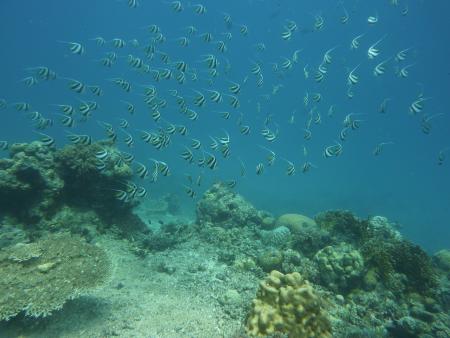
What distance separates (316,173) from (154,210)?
61354mm

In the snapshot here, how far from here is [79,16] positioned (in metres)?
138

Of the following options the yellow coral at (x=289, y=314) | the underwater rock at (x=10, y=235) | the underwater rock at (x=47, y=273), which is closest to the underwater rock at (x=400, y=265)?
the yellow coral at (x=289, y=314)

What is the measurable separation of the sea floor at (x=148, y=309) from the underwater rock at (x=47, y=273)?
0.42 metres

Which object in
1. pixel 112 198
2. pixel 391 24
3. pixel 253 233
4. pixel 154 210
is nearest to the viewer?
pixel 112 198

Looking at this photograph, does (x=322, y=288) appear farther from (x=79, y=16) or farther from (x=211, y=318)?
(x=79, y=16)

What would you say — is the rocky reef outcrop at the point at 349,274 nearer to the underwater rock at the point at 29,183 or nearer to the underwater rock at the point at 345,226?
the underwater rock at the point at 345,226

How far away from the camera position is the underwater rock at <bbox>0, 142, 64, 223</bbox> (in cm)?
926

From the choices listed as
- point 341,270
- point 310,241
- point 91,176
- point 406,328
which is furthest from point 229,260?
point 91,176

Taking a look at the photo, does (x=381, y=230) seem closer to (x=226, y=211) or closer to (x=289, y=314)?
(x=226, y=211)

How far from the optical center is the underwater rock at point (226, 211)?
532 inches

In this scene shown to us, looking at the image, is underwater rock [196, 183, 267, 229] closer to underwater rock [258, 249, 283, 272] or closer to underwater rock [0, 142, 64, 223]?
underwater rock [258, 249, 283, 272]

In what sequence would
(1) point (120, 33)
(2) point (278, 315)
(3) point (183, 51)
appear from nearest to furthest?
(2) point (278, 315)
(3) point (183, 51)
(1) point (120, 33)

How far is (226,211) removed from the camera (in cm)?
1376

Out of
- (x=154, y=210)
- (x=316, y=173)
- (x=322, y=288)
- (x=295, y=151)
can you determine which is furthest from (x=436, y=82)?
(x=322, y=288)
